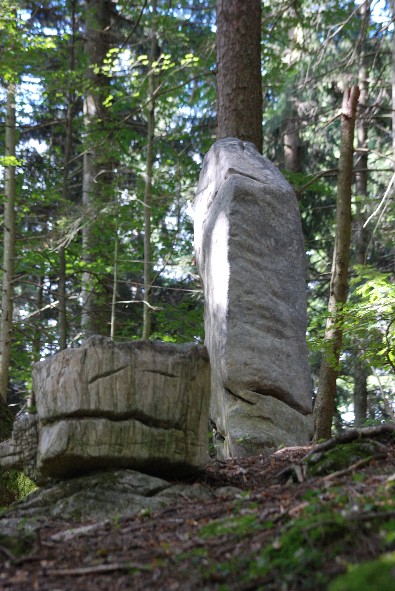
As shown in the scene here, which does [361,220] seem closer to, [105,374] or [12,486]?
[12,486]

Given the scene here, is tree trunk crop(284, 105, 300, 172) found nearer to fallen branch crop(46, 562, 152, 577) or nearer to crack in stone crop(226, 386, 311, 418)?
crack in stone crop(226, 386, 311, 418)

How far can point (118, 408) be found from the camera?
4629 millimetres

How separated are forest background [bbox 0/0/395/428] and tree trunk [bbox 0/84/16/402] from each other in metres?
0.02

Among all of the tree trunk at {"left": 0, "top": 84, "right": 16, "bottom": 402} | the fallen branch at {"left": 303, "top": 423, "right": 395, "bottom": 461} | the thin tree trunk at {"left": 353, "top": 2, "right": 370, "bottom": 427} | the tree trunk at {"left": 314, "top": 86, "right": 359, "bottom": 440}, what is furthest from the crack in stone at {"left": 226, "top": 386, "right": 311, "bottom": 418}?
the tree trunk at {"left": 0, "top": 84, "right": 16, "bottom": 402}

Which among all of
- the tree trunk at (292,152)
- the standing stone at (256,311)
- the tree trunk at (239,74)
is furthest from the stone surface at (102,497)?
the tree trunk at (292,152)

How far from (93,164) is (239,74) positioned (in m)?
5.59

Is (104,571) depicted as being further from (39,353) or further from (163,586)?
(39,353)

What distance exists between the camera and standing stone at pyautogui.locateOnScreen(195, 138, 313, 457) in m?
7.04

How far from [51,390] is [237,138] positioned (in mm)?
5423

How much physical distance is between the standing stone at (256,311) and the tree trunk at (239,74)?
5.10 ft

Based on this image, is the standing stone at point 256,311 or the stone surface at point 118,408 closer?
the stone surface at point 118,408

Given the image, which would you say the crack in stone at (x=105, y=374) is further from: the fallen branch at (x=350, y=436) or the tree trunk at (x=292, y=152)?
the tree trunk at (x=292, y=152)

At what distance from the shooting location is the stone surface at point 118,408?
457 centimetres

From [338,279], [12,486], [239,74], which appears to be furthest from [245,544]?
[239,74]
